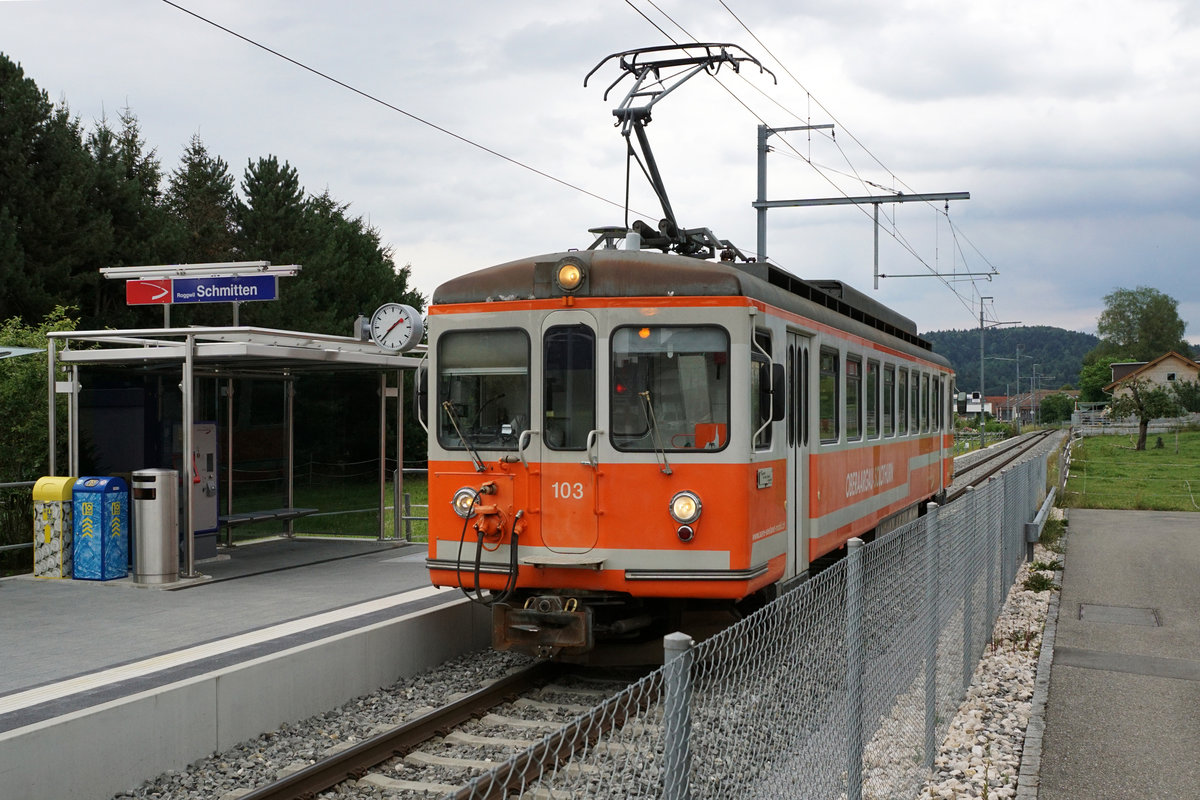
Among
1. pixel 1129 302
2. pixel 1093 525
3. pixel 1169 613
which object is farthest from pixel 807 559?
pixel 1129 302

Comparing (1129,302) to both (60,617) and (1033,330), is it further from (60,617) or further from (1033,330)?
(60,617)

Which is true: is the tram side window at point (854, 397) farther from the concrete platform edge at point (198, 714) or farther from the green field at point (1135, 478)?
the green field at point (1135, 478)

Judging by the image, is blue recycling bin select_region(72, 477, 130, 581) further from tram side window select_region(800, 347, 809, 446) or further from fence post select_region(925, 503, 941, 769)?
fence post select_region(925, 503, 941, 769)

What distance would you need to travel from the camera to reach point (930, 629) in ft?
20.8

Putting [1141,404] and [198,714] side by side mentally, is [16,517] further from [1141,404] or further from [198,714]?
[1141,404]

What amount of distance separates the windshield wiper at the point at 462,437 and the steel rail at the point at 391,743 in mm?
1526

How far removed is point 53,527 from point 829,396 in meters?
7.38

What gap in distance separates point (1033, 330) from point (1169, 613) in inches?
6433

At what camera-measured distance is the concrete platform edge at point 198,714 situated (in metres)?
5.59

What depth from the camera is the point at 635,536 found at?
26.1ft

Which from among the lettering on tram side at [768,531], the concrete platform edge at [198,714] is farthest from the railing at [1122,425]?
the concrete platform edge at [198,714]

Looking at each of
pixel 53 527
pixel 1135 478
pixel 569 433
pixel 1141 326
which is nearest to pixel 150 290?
pixel 53 527

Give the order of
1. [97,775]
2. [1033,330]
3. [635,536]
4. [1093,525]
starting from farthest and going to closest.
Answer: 1. [1033,330]
2. [1093,525]
3. [635,536]
4. [97,775]

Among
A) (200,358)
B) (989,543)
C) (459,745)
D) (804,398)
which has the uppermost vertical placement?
(200,358)
